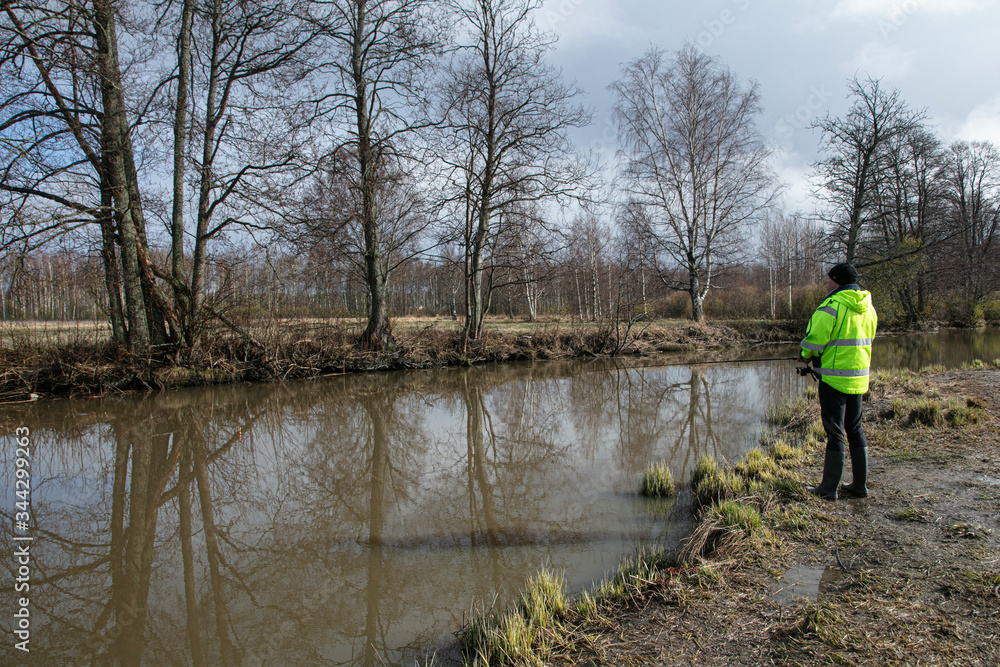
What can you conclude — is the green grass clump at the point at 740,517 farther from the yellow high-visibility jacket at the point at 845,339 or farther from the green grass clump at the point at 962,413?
the green grass clump at the point at 962,413

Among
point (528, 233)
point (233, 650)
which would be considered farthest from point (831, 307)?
point (528, 233)

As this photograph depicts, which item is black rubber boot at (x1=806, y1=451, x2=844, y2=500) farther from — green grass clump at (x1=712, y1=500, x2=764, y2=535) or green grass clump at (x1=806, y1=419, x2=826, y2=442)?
green grass clump at (x1=806, y1=419, x2=826, y2=442)

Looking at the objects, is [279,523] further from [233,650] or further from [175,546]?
[233,650]

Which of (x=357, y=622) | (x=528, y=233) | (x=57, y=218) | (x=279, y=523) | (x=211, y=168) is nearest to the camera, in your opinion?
(x=357, y=622)

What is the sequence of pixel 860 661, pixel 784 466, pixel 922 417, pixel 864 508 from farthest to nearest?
pixel 922 417, pixel 784 466, pixel 864 508, pixel 860 661

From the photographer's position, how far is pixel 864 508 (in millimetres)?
3801

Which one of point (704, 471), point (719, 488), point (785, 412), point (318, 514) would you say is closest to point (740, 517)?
point (719, 488)

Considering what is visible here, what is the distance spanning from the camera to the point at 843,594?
105 inches

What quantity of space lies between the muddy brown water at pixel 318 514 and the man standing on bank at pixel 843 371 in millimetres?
Answer: 1328

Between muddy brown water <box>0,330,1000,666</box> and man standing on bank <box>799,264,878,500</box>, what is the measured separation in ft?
4.36

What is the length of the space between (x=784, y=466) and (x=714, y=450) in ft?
4.13

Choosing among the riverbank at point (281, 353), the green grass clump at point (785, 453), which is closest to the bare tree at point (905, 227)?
the riverbank at point (281, 353)

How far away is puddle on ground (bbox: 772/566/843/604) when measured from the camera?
8.92 ft

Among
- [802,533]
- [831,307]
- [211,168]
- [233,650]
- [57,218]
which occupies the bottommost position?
[233,650]
